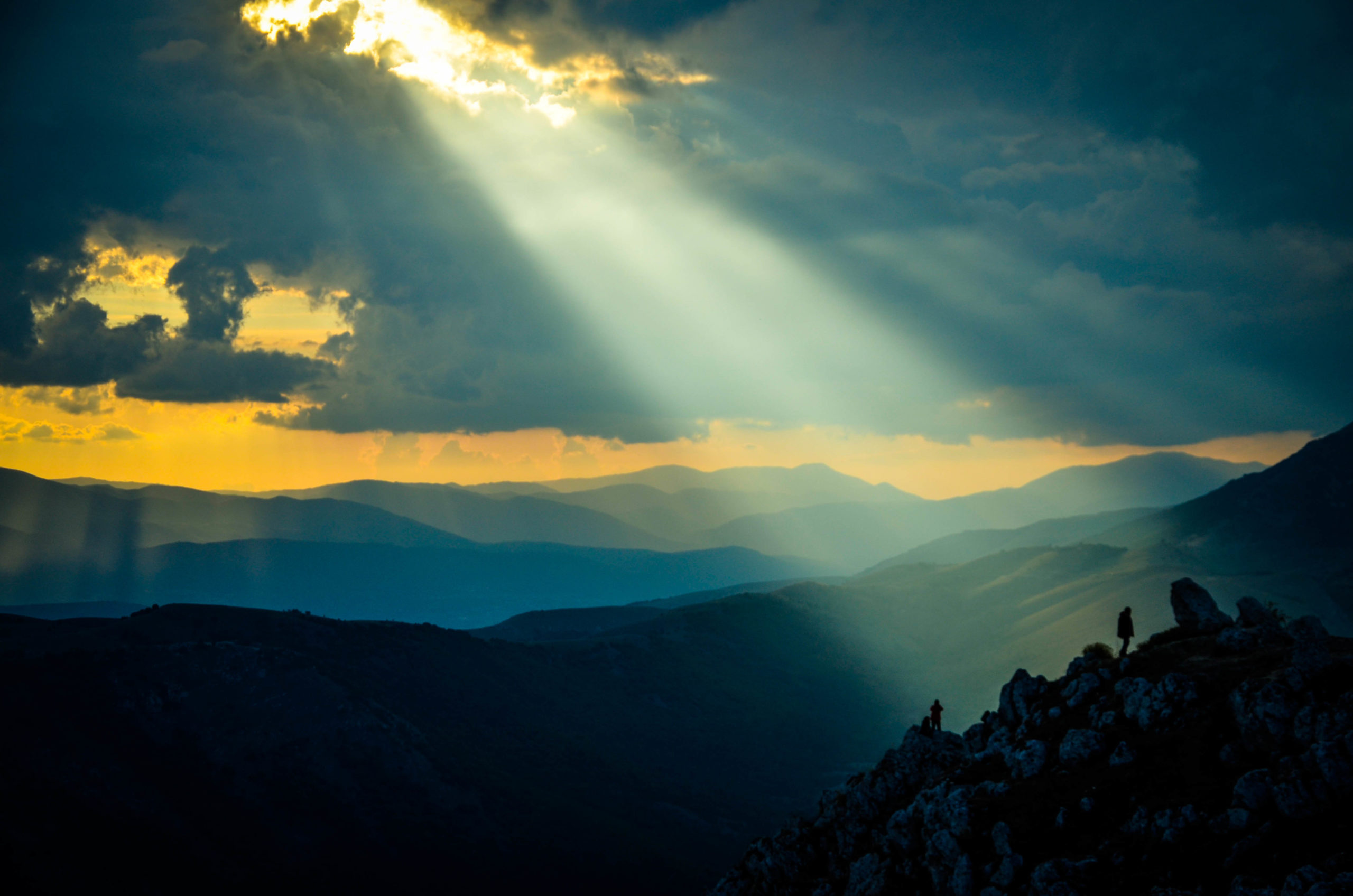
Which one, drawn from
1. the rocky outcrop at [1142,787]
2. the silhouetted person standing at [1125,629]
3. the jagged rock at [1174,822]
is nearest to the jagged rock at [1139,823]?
the rocky outcrop at [1142,787]

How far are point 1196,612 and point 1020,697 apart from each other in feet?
41.8

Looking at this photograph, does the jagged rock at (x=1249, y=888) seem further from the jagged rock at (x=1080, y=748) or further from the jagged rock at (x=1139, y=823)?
the jagged rock at (x=1080, y=748)

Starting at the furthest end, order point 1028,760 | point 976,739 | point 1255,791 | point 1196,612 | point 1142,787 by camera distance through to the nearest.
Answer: point 976,739
point 1196,612
point 1028,760
point 1142,787
point 1255,791

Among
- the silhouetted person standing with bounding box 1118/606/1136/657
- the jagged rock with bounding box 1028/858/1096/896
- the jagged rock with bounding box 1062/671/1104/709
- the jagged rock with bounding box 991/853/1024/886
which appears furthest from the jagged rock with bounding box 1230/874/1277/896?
the silhouetted person standing with bounding box 1118/606/1136/657

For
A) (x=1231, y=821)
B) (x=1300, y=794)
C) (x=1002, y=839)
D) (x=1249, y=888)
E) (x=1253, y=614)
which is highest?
(x=1253, y=614)

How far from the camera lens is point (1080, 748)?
142 ft

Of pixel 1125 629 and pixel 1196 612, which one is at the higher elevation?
pixel 1196 612

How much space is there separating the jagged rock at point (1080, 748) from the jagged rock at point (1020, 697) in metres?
8.17

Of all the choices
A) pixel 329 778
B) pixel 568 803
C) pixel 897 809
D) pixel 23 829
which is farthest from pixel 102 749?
pixel 897 809

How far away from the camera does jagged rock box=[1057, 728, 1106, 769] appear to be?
140 ft

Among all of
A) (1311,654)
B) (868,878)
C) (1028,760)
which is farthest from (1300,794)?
(868,878)

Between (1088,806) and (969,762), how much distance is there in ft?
40.8

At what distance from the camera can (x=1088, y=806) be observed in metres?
38.8

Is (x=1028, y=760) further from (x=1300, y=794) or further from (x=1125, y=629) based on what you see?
(x=1125, y=629)
